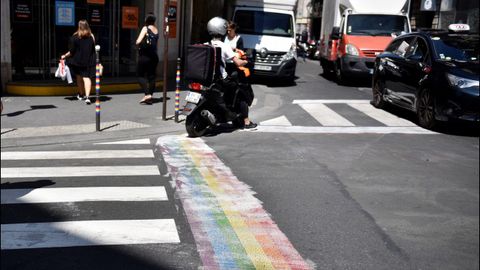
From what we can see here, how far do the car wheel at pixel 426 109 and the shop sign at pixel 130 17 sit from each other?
862 centimetres

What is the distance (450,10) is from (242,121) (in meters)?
17.6

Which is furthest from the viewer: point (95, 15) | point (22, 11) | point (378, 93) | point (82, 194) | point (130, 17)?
point (130, 17)

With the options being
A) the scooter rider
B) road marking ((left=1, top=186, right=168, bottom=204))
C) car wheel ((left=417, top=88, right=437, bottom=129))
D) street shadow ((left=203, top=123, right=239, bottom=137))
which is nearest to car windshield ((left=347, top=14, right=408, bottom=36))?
car wheel ((left=417, top=88, right=437, bottom=129))

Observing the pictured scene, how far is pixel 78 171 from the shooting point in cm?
700

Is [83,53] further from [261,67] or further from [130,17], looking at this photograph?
[261,67]

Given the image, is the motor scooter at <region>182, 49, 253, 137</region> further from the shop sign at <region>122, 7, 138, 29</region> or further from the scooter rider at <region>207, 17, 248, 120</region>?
the shop sign at <region>122, 7, 138, 29</region>

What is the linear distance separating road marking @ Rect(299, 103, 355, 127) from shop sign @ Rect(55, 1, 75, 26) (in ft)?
20.0

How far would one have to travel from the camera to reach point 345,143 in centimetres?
907

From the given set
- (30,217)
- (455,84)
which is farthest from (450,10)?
(30,217)

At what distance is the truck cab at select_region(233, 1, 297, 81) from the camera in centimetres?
1714

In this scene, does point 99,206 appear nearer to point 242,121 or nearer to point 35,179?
point 35,179

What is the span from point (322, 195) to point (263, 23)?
12.6 m

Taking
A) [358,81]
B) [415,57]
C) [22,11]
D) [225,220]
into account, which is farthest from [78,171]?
[358,81]

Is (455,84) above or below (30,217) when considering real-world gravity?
above
